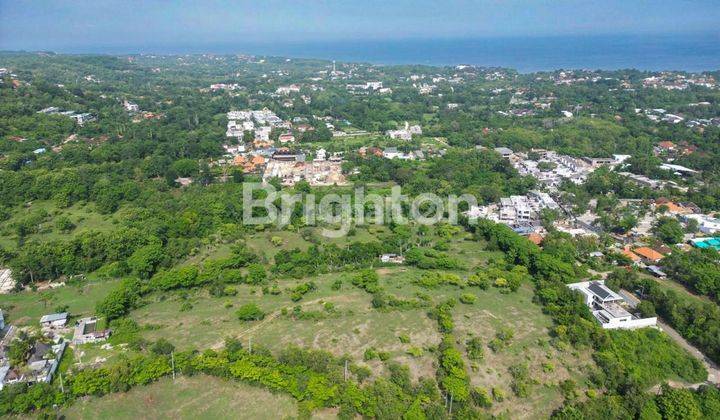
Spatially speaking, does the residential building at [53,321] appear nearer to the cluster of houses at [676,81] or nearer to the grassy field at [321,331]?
the grassy field at [321,331]

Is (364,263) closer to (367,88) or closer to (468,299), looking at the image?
(468,299)

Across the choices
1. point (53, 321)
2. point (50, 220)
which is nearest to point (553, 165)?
point (53, 321)

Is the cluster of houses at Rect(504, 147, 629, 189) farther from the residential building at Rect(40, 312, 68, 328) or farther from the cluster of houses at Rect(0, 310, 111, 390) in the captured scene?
the residential building at Rect(40, 312, 68, 328)

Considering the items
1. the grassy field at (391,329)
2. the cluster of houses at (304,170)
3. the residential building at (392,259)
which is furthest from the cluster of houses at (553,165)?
the grassy field at (391,329)

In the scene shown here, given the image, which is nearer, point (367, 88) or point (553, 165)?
point (553, 165)

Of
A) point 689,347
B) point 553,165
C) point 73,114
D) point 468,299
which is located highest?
point 73,114

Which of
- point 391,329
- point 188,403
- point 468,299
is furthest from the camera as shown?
point 468,299

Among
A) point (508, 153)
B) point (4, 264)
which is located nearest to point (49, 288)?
point (4, 264)
